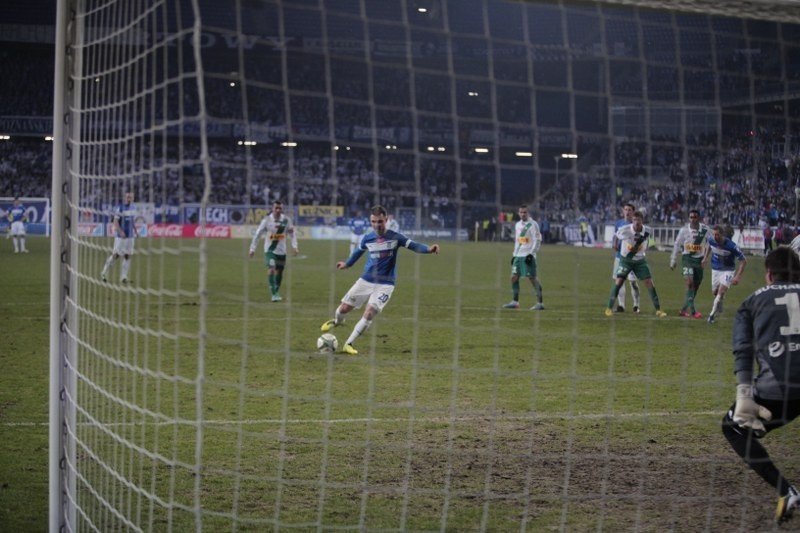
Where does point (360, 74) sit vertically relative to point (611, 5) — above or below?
above

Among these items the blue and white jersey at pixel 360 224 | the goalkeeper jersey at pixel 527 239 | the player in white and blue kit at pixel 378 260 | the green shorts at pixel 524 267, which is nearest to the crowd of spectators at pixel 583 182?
the goalkeeper jersey at pixel 527 239

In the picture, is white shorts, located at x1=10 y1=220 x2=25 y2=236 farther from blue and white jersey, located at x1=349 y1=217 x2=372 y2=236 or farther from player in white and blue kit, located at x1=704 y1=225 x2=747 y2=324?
player in white and blue kit, located at x1=704 y1=225 x2=747 y2=324

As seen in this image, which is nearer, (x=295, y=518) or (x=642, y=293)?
(x=295, y=518)

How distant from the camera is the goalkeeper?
5.73 metres

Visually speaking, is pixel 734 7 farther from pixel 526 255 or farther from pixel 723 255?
pixel 526 255

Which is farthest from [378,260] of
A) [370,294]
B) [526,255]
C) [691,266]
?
[691,266]

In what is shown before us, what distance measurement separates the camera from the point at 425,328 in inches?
617

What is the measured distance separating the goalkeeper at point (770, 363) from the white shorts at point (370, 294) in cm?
710

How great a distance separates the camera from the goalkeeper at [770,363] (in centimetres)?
573

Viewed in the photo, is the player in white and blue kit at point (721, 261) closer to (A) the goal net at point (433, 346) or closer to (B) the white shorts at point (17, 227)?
(A) the goal net at point (433, 346)

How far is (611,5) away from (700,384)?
23.0ft

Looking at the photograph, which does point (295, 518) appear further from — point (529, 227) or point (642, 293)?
point (642, 293)

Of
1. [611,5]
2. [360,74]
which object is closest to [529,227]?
[360,74]

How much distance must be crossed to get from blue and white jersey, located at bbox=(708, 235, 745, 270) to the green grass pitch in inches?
67.2
